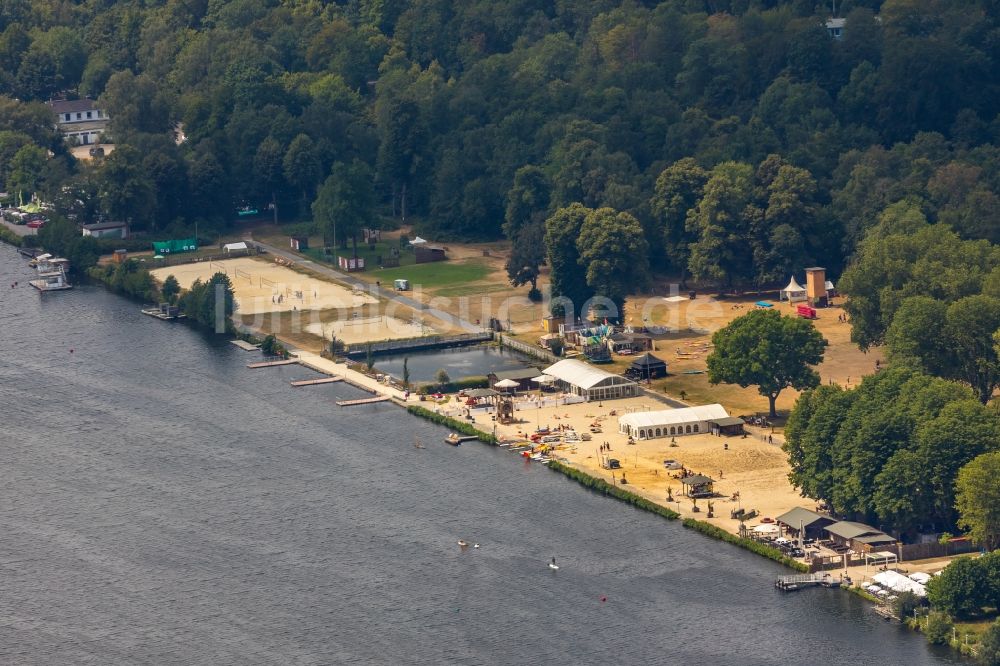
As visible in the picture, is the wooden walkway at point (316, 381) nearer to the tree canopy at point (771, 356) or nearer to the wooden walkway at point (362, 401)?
the wooden walkway at point (362, 401)

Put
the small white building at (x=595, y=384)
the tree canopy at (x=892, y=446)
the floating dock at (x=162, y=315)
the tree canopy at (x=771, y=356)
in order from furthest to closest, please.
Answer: the floating dock at (x=162, y=315) < the small white building at (x=595, y=384) < the tree canopy at (x=771, y=356) < the tree canopy at (x=892, y=446)

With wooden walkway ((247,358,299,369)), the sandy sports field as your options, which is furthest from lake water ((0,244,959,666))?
the sandy sports field

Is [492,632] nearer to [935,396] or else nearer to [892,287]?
[935,396]

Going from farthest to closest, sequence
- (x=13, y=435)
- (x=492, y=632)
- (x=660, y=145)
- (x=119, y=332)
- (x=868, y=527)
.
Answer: (x=660, y=145), (x=119, y=332), (x=13, y=435), (x=868, y=527), (x=492, y=632)

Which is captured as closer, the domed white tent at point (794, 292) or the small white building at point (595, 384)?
the small white building at point (595, 384)

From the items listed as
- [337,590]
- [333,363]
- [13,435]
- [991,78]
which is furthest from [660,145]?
[337,590]

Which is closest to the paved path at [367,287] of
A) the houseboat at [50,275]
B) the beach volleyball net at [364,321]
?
the beach volleyball net at [364,321]

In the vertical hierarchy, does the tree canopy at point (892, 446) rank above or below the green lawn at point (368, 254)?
below

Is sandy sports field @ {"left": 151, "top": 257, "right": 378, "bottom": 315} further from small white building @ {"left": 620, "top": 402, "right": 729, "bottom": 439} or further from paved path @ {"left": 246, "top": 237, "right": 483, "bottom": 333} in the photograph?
Result: small white building @ {"left": 620, "top": 402, "right": 729, "bottom": 439}
